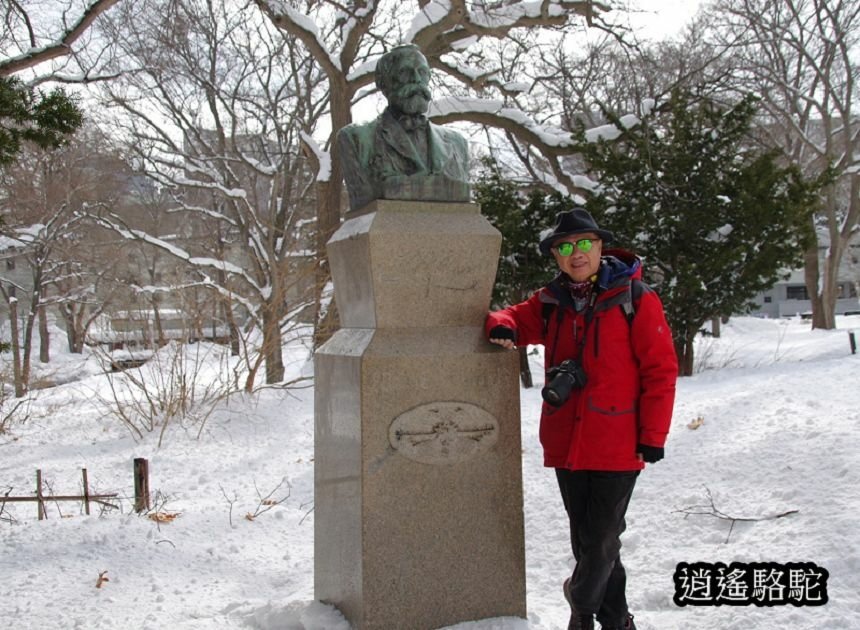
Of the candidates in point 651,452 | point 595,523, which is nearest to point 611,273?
point 651,452

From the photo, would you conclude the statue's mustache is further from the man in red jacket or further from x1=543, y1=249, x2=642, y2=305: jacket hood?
x1=543, y1=249, x2=642, y2=305: jacket hood

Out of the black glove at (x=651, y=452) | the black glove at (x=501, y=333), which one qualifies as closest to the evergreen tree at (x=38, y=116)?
the black glove at (x=501, y=333)

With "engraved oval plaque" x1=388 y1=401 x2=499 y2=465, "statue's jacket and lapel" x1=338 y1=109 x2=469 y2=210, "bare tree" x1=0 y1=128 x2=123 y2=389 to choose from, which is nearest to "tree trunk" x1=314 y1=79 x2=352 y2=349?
"bare tree" x1=0 y1=128 x2=123 y2=389

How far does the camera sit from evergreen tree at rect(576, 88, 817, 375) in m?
10.4

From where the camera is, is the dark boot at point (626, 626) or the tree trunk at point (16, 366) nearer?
the dark boot at point (626, 626)

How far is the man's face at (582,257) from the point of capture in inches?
119

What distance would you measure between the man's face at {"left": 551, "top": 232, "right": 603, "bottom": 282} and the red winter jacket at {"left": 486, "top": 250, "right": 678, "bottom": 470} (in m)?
0.05

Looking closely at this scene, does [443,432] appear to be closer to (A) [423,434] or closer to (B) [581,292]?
(A) [423,434]

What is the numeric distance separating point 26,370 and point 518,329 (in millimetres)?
16033

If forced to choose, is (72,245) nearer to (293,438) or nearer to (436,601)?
(293,438)

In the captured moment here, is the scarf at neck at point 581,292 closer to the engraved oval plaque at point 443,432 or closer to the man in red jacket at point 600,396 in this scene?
the man in red jacket at point 600,396

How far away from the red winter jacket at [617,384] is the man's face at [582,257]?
5cm

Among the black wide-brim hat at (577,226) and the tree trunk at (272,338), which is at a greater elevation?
the black wide-brim hat at (577,226)

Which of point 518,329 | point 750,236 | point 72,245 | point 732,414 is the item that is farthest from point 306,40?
point 72,245
